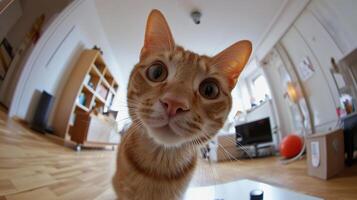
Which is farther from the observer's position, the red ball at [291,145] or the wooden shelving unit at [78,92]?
the red ball at [291,145]

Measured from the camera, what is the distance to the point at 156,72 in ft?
1.30

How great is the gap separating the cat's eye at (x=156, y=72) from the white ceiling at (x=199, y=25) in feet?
0.23

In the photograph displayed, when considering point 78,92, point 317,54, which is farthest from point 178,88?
point 317,54

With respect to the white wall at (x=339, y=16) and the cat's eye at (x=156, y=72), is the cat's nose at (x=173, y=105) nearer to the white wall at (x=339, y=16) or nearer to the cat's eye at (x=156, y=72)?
the cat's eye at (x=156, y=72)

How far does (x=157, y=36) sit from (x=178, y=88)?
0.57ft

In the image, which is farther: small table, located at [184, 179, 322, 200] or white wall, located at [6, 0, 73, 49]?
small table, located at [184, 179, 322, 200]

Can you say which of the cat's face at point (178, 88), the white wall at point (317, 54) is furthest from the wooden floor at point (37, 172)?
the white wall at point (317, 54)

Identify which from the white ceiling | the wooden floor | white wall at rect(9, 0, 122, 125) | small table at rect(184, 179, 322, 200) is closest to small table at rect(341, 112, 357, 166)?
the wooden floor

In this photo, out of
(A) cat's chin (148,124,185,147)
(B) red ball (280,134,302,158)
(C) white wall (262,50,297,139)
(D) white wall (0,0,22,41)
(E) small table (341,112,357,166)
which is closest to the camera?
(D) white wall (0,0,22,41)

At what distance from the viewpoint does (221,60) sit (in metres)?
0.48

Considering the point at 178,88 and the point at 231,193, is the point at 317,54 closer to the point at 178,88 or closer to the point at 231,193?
the point at 231,193

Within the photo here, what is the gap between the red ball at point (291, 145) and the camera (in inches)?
61.1

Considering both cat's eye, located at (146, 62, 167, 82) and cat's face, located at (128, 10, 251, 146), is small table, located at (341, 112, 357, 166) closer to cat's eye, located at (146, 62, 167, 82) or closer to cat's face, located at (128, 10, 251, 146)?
cat's face, located at (128, 10, 251, 146)

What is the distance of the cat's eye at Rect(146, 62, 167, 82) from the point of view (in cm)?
39
